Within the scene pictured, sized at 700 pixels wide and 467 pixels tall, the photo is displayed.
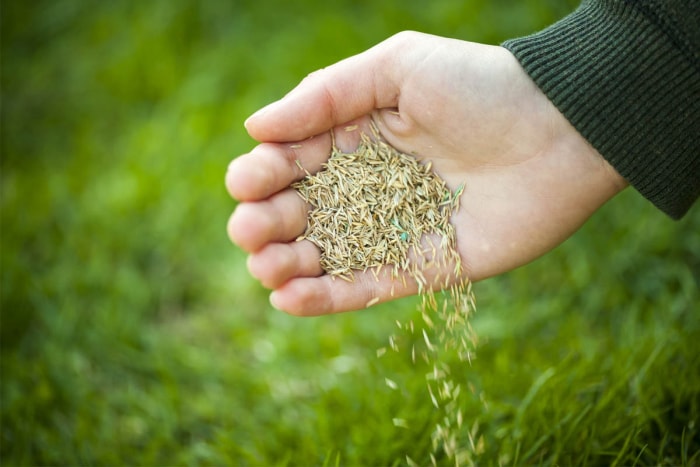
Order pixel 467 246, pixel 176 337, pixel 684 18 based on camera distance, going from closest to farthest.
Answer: pixel 684 18 → pixel 467 246 → pixel 176 337

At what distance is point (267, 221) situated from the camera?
197 cm

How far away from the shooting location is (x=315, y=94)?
2.02 m

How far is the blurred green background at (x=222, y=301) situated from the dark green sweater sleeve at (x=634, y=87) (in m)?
0.68

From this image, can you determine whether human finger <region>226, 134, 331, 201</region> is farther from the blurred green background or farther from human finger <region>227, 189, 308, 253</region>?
the blurred green background

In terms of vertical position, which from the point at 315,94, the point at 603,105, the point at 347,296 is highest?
the point at 315,94

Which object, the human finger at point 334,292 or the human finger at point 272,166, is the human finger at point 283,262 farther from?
the human finger at point 272,166

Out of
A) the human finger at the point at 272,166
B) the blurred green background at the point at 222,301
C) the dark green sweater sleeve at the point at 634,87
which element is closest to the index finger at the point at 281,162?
the human finger at the point at 272,166

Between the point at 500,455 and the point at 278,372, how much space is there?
3.45 feet

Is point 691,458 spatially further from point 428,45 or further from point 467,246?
point 428,45

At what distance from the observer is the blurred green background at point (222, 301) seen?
2217 millimetres

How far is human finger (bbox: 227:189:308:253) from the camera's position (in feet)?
6.42

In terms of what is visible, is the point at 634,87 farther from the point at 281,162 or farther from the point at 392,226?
the point at 281,162

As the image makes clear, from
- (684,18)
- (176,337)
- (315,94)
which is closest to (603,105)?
(684,18)

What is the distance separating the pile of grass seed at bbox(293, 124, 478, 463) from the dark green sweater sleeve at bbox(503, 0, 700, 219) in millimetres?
470
